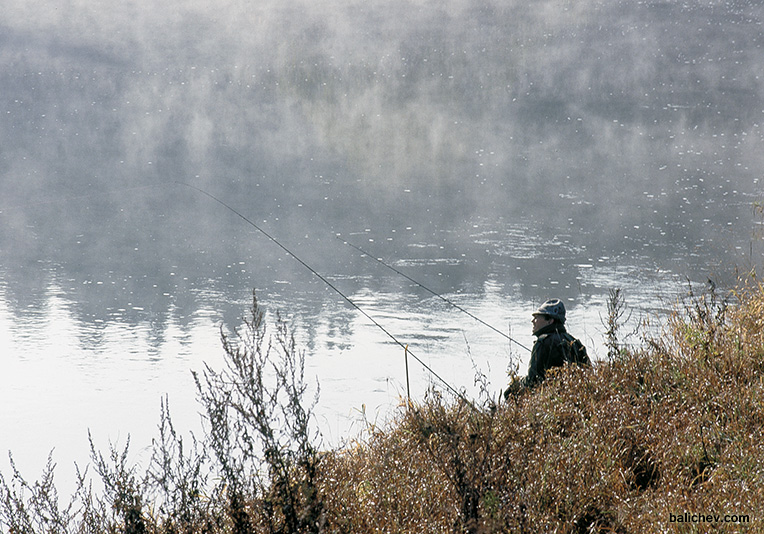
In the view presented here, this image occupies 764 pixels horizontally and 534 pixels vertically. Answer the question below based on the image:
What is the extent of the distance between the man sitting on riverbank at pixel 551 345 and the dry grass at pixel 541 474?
0.50 m

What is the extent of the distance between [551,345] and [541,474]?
6.34 feet

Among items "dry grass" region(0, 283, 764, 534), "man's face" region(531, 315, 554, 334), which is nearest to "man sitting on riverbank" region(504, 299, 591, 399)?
"man's face" region(531, 315, 554, 334)

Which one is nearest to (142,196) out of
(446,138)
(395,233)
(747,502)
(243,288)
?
(395,233)

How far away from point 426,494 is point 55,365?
9.11m

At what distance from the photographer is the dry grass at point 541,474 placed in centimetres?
328

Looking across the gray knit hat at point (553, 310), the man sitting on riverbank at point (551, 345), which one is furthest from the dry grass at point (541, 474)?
the gray knit hat at point (553, 310)

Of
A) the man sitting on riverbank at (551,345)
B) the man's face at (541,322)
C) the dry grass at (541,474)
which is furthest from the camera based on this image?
the man's face at (541,322)

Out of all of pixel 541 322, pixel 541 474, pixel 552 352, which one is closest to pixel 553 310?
pixel 541 322

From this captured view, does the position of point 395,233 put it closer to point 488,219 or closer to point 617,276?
point 488,219

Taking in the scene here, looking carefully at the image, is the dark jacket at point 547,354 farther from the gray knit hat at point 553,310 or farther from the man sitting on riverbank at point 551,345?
the gray knit hat at point 553,310

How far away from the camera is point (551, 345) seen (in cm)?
544

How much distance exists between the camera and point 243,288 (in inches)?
651

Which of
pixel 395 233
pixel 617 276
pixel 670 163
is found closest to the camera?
pixel 617 276

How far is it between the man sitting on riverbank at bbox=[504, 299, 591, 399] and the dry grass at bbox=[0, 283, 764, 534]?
50 cm
